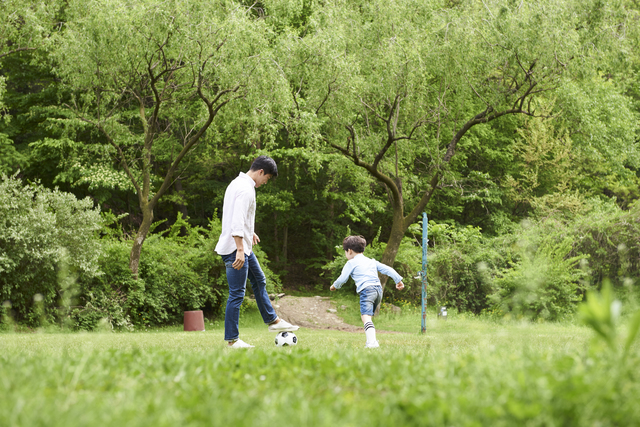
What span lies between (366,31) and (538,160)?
36.1 feet

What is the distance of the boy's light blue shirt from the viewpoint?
7.54 metres

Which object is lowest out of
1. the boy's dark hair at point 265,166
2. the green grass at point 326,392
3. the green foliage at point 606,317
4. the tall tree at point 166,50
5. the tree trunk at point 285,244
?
the green grass at point 326,392

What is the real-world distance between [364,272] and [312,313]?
10.9 meters

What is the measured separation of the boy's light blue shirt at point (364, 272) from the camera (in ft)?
24.7

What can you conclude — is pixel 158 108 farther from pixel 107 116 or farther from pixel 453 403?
pixel 453 403

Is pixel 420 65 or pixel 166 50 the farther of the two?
pixel 420 65

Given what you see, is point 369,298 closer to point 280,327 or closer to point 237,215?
point 280,327

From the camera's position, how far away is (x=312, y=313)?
1828cm

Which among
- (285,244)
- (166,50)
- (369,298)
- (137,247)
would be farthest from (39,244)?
(285,244)

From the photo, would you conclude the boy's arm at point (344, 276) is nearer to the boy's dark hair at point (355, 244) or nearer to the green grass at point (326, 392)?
the boy's dark hair at point (355, 244)

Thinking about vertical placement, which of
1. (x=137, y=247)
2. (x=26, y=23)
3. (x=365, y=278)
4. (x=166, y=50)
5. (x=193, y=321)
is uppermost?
(x=26, y=23)

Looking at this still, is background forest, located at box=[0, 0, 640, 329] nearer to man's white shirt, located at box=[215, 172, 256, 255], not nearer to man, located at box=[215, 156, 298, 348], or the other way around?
man, located at box=[215, 156, 298, 348]

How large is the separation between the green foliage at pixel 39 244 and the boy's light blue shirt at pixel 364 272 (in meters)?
7.74

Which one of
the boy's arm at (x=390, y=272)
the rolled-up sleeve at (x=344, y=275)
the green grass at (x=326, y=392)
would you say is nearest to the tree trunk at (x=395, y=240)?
the boy's arm at (x=390, y=272)
